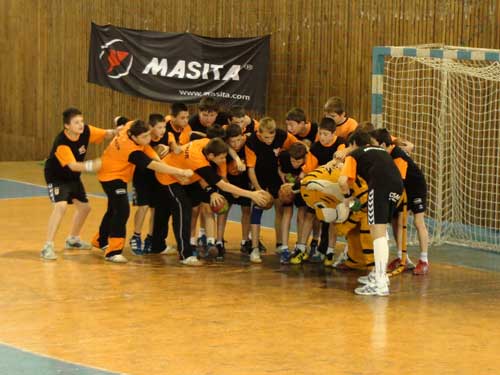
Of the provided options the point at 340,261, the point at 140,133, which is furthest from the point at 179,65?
the point at 340,261

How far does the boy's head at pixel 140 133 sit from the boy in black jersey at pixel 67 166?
509 millimetres

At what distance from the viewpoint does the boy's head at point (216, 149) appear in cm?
1087

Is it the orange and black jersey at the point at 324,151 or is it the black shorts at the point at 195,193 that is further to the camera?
the black shorts at the point at 195,193

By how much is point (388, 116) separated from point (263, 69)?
Answer: 3170 millimetres

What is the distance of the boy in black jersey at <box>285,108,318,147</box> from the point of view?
1153 centimetres

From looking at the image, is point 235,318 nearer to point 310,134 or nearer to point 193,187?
point 193,187

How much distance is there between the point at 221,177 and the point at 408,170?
6.74 feet

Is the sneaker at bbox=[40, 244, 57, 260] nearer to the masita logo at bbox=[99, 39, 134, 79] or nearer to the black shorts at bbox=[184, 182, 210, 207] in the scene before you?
the black shorts at bbox=[184, 182, 210, 207]

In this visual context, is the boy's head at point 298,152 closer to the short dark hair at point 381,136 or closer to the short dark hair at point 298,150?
the short dark hair at point 298,150

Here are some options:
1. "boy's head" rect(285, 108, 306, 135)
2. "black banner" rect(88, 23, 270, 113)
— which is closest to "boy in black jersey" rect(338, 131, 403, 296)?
"boy's head" rect(285, 108, 306, 135)

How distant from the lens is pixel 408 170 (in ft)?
36.4

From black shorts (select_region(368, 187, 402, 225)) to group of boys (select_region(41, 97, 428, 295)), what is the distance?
0.85 metres

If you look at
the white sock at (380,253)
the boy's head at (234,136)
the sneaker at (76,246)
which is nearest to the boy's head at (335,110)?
the boy's head at (234,136)

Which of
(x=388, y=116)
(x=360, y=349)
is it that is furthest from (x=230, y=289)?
(x=388, y=116)
